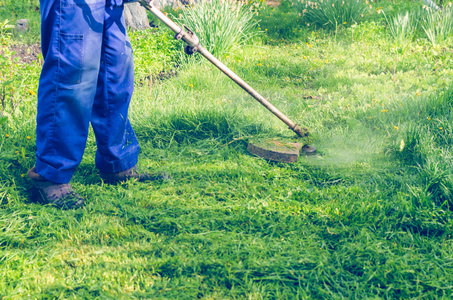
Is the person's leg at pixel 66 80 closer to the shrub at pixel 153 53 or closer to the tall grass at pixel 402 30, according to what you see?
the shrub at pixel 153 53

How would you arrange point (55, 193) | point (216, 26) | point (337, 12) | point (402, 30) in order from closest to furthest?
point (55, 193)
point (216, 26)
point (402, 30)
point (337, 12)

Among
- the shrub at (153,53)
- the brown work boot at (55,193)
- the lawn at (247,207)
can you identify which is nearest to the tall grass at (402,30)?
the lawn at (247,207)

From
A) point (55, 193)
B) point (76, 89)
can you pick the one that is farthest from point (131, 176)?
point (76, 89)

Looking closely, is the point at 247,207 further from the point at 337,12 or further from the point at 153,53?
the point at 337,12

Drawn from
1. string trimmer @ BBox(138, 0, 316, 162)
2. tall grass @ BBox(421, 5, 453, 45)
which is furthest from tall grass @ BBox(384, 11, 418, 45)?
string trimmer @ BBox(138, 0, 316, 162)

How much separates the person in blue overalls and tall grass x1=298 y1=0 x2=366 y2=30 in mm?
4673

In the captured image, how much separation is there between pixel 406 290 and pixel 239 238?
767mm

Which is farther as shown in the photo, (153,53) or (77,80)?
(153,53)

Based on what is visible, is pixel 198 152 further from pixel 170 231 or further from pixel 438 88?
pixel 438 88

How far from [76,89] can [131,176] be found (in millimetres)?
707

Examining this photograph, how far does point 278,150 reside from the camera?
2877 millimetres

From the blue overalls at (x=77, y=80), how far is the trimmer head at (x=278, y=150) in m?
1.02

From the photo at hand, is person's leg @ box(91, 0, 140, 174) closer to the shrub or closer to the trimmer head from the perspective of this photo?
the trimmer head

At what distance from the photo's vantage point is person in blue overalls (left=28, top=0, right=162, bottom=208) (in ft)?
6.68
